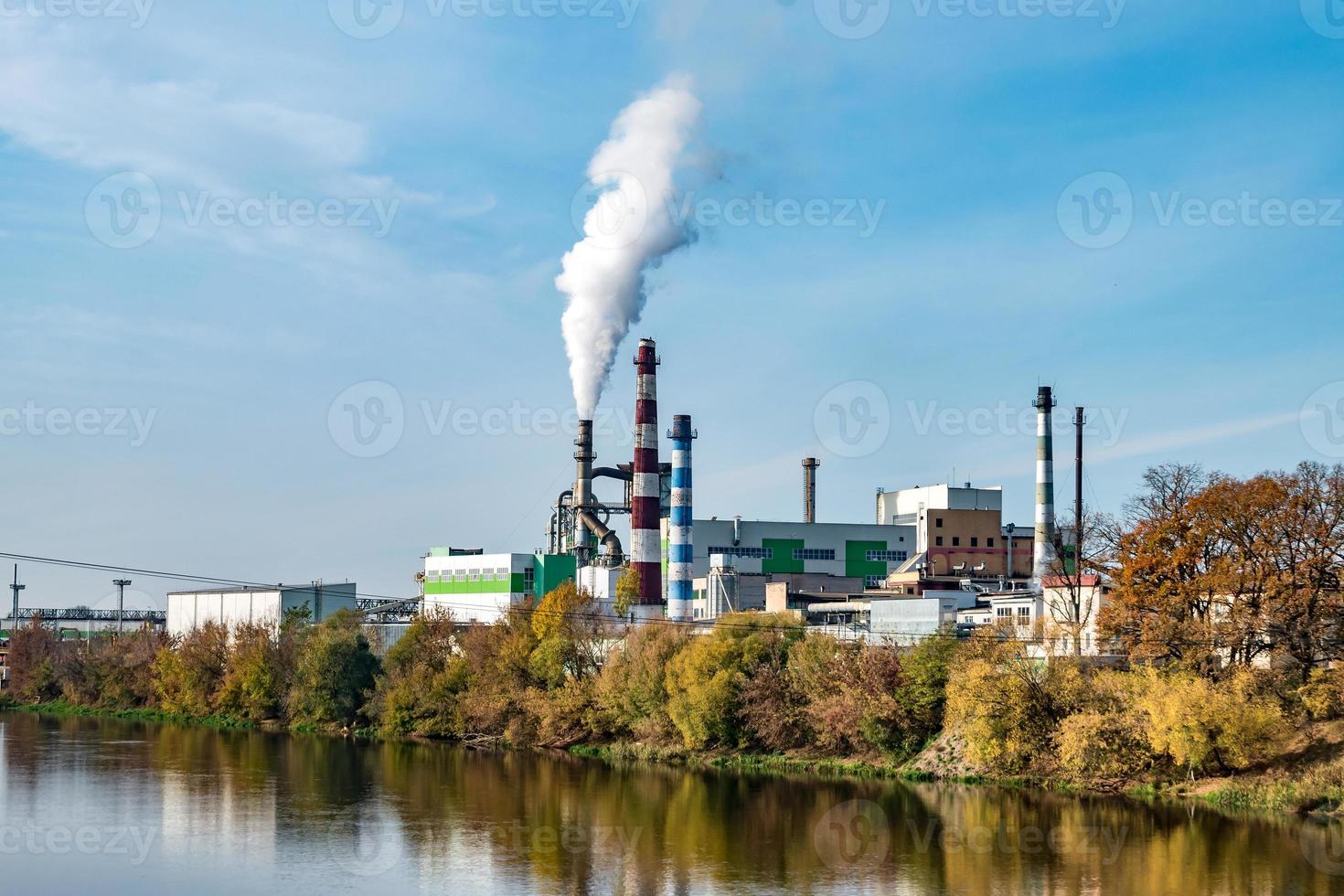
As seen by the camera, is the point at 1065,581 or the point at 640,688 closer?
the point at 640,688

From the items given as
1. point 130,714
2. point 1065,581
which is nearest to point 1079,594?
point 1065,581

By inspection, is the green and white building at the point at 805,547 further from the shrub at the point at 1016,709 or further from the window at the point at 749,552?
the shrub at the point at 1016,709

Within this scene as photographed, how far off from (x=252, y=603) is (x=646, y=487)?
31.3 meters

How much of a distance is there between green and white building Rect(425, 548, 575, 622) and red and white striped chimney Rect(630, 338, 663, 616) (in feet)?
24.9

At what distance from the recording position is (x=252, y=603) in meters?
84.4

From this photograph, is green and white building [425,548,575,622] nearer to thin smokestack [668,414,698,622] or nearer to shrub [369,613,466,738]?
thin smokestack [668,414,698,622]

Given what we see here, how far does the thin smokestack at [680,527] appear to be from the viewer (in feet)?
221

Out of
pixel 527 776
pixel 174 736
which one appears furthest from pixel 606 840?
pixel 174 736

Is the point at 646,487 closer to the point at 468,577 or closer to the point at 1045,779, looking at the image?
the point at 468,577

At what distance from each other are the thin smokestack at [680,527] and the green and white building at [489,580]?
8.91 m

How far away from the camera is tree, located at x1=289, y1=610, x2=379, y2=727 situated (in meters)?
60.3

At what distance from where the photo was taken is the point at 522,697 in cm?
5269

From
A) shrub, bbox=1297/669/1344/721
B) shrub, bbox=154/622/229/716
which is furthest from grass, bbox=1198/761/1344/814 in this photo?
shrub, bbox=154/622/229/716

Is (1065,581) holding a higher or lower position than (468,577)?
higher
